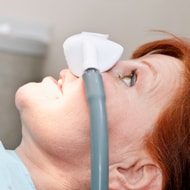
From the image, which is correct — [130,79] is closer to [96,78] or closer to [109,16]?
[96,78]

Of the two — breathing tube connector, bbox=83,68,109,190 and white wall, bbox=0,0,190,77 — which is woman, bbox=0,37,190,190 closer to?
breathing tube connector, bbox=83,68,109,190

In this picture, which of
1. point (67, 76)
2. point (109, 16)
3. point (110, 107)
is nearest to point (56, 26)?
point (109, 16)

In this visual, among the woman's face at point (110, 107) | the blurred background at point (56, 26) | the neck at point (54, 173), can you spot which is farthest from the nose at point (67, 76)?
the blurred background at point (56, 26)

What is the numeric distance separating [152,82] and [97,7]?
669mm

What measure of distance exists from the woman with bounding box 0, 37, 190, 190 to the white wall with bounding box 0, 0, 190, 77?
613mm

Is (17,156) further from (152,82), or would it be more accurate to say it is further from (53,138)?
(152,82)

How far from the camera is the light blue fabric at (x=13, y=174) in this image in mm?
851

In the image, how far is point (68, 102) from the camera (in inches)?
34.1

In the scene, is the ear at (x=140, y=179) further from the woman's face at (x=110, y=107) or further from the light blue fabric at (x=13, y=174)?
the light blue fabric at (x=13, y=174)

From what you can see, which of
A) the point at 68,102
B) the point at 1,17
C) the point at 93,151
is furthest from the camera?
the point at 1,17

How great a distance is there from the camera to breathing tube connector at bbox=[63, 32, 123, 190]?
75 centimetres

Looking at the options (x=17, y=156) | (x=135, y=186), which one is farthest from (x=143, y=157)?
(x=17, y=156)

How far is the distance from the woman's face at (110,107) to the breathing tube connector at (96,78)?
0.10 feet

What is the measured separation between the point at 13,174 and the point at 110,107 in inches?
9.3
